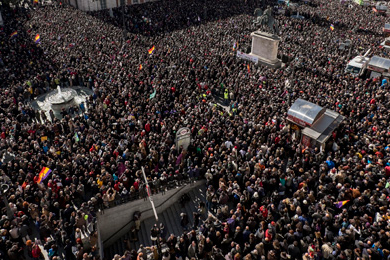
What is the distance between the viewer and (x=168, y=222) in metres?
16.2

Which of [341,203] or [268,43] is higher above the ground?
[268,43]

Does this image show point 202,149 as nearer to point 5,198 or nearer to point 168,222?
point 168,222

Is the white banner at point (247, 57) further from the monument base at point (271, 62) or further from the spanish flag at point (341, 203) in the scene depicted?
the spanish flag at point (341, 203)

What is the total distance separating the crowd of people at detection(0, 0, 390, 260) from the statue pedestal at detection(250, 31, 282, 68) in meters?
1.78

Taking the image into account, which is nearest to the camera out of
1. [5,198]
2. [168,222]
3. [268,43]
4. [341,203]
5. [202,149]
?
[5,198]

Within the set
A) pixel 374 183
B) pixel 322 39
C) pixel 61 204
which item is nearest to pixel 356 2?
pixel 322 39

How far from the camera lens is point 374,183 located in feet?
47.4

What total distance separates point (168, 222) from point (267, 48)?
20689 millimetres

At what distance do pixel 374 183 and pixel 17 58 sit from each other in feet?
99.6

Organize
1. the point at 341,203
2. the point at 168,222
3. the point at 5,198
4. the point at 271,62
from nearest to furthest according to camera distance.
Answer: the point at 5,198, the point at 341,203, the point at 168,222, the point at 271,62

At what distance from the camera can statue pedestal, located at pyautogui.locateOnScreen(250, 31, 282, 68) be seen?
29.9 meters

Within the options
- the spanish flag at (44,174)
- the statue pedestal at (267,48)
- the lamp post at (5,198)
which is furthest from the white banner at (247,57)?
the lamp post at (5,198)

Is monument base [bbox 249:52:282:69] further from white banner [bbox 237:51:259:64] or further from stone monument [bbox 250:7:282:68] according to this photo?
white banner [bbox 237:51:259:64]

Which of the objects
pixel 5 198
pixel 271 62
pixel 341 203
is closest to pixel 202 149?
pixel 341 203
